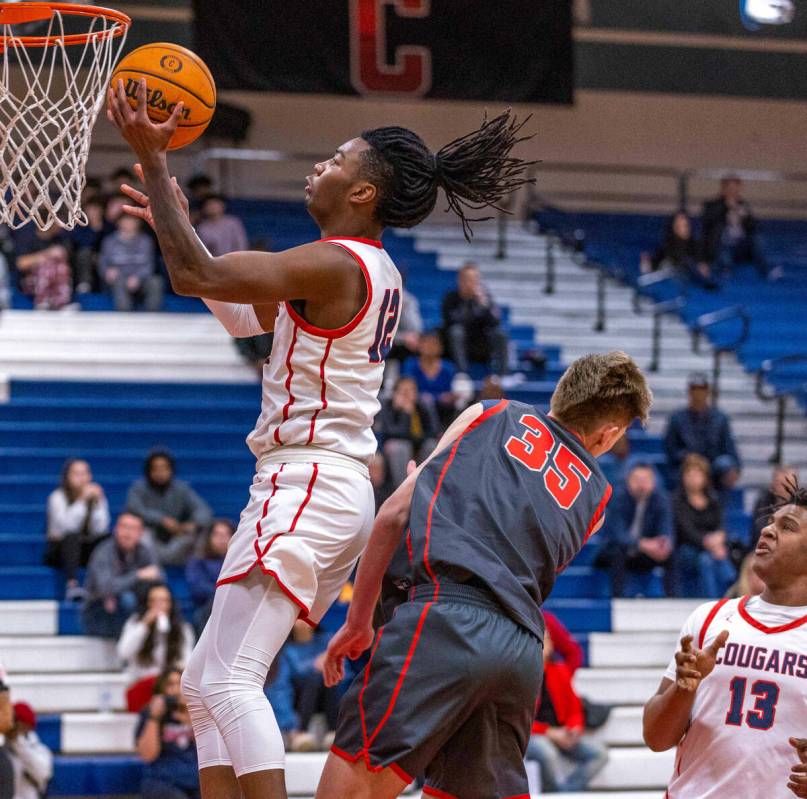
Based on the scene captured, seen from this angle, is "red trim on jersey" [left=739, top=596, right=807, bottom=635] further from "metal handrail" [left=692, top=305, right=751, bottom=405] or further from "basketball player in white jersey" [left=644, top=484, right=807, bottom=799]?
"metal handrail" [left=692, top=305, right=751, bottom=405]

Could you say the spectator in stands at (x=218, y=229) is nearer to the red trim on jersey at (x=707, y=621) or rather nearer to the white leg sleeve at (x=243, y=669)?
the red trim on jersey at (x=707, y=621)

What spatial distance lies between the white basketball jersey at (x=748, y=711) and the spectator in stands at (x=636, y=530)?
6.12 m

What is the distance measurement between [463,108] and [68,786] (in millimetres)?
10279

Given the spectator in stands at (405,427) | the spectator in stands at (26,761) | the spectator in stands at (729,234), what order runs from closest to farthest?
the spectator in stands at (26,761), the spectator in stands at (405,427), the spectator in stands at (729,234)

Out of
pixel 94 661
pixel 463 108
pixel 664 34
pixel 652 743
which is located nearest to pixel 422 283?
pixel 463 108

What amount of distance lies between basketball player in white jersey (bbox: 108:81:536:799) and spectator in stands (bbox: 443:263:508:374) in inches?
322

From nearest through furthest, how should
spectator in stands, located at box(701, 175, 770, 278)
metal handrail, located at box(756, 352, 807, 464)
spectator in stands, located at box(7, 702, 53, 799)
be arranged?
spectator in stands, located at box(7, 702, 53, 799)
metal handrail, located at box(756, 352, 807, 464)
spectator in stands, located at box(701, 175, 770, 278)

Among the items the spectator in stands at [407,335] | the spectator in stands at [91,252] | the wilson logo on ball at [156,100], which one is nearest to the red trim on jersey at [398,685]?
the wilson logo on ball at [156,100]

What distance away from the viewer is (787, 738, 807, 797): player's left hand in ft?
12.3

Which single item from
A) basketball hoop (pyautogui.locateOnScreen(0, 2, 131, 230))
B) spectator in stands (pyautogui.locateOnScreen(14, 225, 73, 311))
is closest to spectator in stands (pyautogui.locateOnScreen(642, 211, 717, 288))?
spectator in stands (pyautogui.locateOnScreen(14, 225, 73, 311))

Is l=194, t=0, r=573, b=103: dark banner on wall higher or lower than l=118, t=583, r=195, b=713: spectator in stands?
higher

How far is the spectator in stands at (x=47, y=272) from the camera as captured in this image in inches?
500

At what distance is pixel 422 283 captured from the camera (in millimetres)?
14188

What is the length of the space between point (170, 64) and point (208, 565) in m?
5.93
